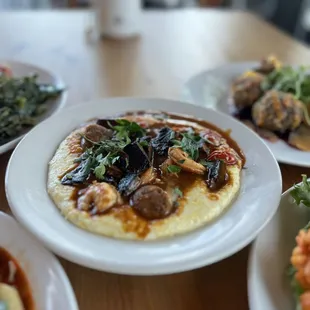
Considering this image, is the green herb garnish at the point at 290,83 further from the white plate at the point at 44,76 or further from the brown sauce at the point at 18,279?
the brown sauce at the point at 18,279

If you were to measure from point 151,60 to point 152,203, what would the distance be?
1837 millimetres

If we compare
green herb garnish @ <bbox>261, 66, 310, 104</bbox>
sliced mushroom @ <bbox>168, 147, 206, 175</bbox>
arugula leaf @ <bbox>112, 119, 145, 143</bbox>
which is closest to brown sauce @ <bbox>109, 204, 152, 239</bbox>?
sliced mushroom @ <bbox>168, 147, 206, 175</bbox>

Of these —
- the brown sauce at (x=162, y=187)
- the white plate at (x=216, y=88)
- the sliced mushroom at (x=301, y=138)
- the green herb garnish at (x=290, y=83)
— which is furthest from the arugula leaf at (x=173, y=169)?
the green herb garnish at (x=290, y=83)

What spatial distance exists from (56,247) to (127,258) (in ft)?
0.63

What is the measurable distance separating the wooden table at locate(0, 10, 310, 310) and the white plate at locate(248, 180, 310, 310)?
12 cm

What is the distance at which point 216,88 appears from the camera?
242cm

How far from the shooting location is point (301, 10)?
534 centimetres

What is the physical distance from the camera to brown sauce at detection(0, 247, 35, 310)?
1125 mm

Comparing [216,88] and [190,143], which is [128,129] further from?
[216,88]

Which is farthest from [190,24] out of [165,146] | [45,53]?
[165,146]

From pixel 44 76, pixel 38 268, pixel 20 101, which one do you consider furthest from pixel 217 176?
pixel 44 76

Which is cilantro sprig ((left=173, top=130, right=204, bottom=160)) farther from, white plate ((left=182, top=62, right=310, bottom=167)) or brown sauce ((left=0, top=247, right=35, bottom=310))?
brown sauce ((left=0, top=247, right=35, bottom=310))

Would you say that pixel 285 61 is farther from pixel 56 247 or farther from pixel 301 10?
pixel 301 10

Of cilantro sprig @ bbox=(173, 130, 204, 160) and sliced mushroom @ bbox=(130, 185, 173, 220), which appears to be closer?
sliced mushroom @ bbox=(130, 185, 173, 220)
